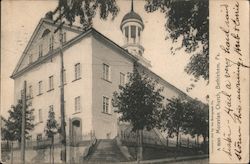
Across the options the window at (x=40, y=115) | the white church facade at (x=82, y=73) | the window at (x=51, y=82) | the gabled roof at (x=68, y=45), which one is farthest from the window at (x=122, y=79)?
the window at (x=40, y=115)

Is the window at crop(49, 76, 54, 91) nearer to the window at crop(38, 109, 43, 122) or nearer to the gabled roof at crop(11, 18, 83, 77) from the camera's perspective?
the window at crop(38, 109, 43, 122)

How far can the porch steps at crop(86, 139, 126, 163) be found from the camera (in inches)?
138

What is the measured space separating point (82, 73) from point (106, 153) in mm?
627

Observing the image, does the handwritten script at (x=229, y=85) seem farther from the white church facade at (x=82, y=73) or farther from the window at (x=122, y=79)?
the window at (x=122, y=79)

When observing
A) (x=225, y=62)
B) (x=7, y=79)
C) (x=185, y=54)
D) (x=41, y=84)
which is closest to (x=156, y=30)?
(x=185, y=54)

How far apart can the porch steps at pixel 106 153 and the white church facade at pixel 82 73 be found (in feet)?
0.17

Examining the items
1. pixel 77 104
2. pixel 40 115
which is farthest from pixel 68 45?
pixel 40 115

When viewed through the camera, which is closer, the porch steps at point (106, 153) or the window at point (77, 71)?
the porch steps at point (106, 153)

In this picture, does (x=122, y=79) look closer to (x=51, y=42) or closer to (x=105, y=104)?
(x=105, y=104)

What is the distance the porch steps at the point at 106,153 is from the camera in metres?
3.51

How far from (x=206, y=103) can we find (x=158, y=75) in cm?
41

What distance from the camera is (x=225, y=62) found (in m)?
3.44

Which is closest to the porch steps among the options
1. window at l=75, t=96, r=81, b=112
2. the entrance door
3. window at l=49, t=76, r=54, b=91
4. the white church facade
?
the white church facade

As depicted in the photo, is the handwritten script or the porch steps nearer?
the handwritten script
